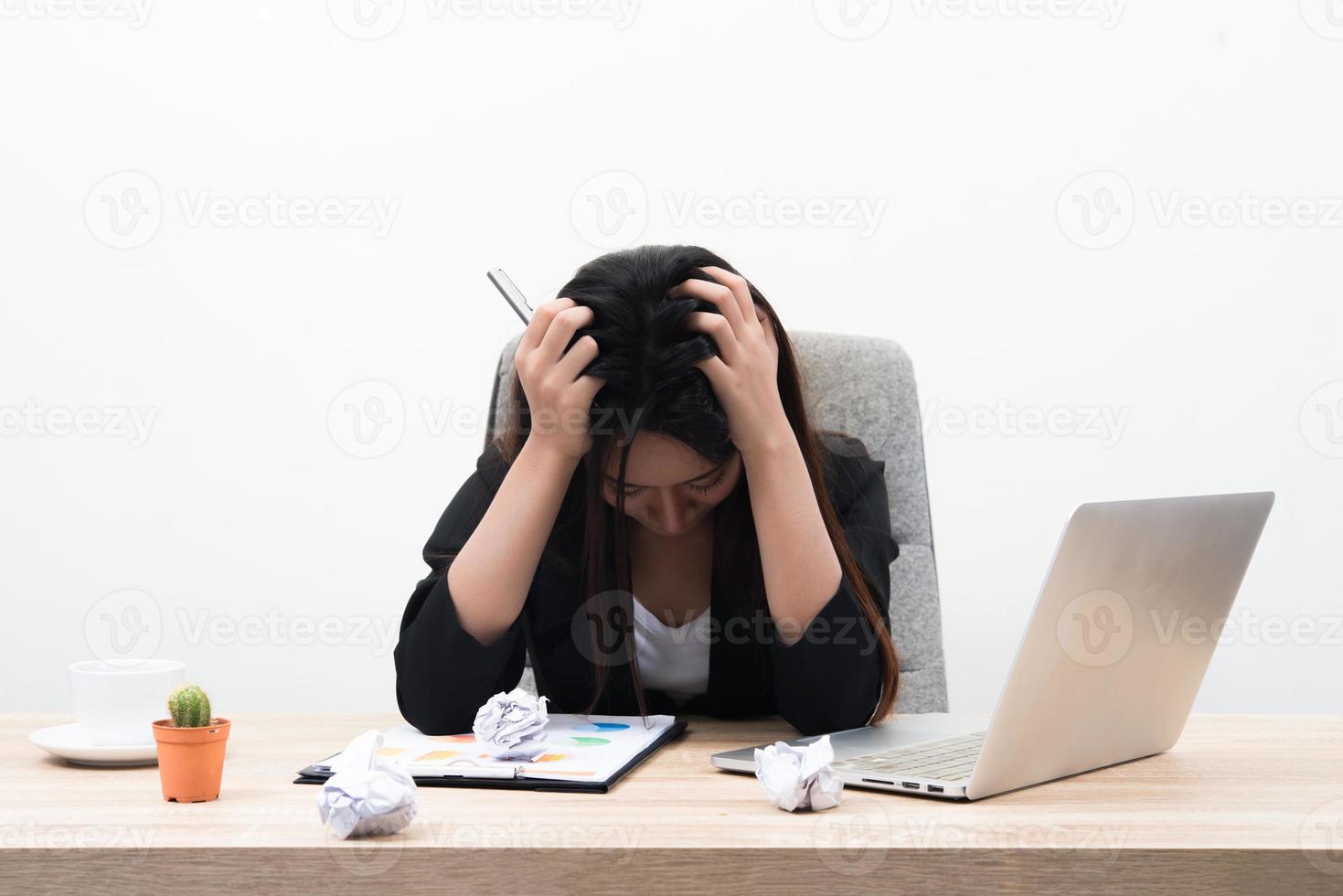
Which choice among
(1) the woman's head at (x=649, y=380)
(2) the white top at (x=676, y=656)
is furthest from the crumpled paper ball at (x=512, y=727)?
(2) the white top at (x=676, y=656)

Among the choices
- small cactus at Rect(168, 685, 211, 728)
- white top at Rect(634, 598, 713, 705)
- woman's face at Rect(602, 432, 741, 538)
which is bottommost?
white top at Rect(634, 598, 713, 705)

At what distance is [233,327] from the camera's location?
1.98m

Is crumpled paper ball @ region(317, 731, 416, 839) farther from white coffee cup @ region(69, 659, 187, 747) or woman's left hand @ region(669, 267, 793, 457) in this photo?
woman's left hand @ region(669, 267, 793, 457)

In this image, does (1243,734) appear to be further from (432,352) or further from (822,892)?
(432,352)

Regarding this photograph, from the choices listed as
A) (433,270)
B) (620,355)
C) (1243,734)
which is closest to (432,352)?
(433,270)

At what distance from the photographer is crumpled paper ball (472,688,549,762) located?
2.64 feet

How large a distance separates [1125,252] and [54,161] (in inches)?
72.7

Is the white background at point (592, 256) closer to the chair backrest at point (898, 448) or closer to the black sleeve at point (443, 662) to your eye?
the chair backrest at point (898, 448)

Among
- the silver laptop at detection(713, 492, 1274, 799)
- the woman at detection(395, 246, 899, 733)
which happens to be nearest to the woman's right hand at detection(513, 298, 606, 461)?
the woman at detection(395, 246, 899, 733)

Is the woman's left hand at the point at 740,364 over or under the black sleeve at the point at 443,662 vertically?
over

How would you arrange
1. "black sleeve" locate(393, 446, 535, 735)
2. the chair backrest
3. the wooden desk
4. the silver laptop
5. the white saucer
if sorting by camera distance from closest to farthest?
1. the wooden desk
2. the silver laptop
3. the white saucer
4. "black sleeve" locate(393, 446, 535, 735)
5. the chair backrest

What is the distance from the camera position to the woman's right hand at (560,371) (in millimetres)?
967

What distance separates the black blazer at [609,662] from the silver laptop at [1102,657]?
11 centimetres

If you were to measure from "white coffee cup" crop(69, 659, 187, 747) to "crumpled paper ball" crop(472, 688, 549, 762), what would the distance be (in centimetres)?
23
